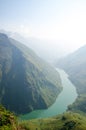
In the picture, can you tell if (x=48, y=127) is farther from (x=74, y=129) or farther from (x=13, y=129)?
(x=13, y=129)

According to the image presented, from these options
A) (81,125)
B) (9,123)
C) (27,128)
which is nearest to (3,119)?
(9,123)

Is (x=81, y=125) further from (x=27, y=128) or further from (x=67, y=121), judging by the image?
(x=27, y=128)

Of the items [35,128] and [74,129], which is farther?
[35,128]

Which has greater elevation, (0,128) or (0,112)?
A: (0,112)

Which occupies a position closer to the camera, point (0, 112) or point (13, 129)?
point (13, 129)

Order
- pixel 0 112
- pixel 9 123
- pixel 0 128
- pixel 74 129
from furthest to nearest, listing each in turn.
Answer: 1. pixel 74 129
2. pixel 0 112
3. pixel 9 123
4. pixel 0 128

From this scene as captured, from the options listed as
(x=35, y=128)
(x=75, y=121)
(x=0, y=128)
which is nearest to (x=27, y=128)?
(x=35, y=128)

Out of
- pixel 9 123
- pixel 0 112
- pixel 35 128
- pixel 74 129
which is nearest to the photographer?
pixel 9 123

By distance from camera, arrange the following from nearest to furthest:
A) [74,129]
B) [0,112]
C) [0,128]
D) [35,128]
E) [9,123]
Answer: [0,128] < [9,123] < [0,112] < [74,129] < [35,128]

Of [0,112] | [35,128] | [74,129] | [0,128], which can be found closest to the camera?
[0,128]
